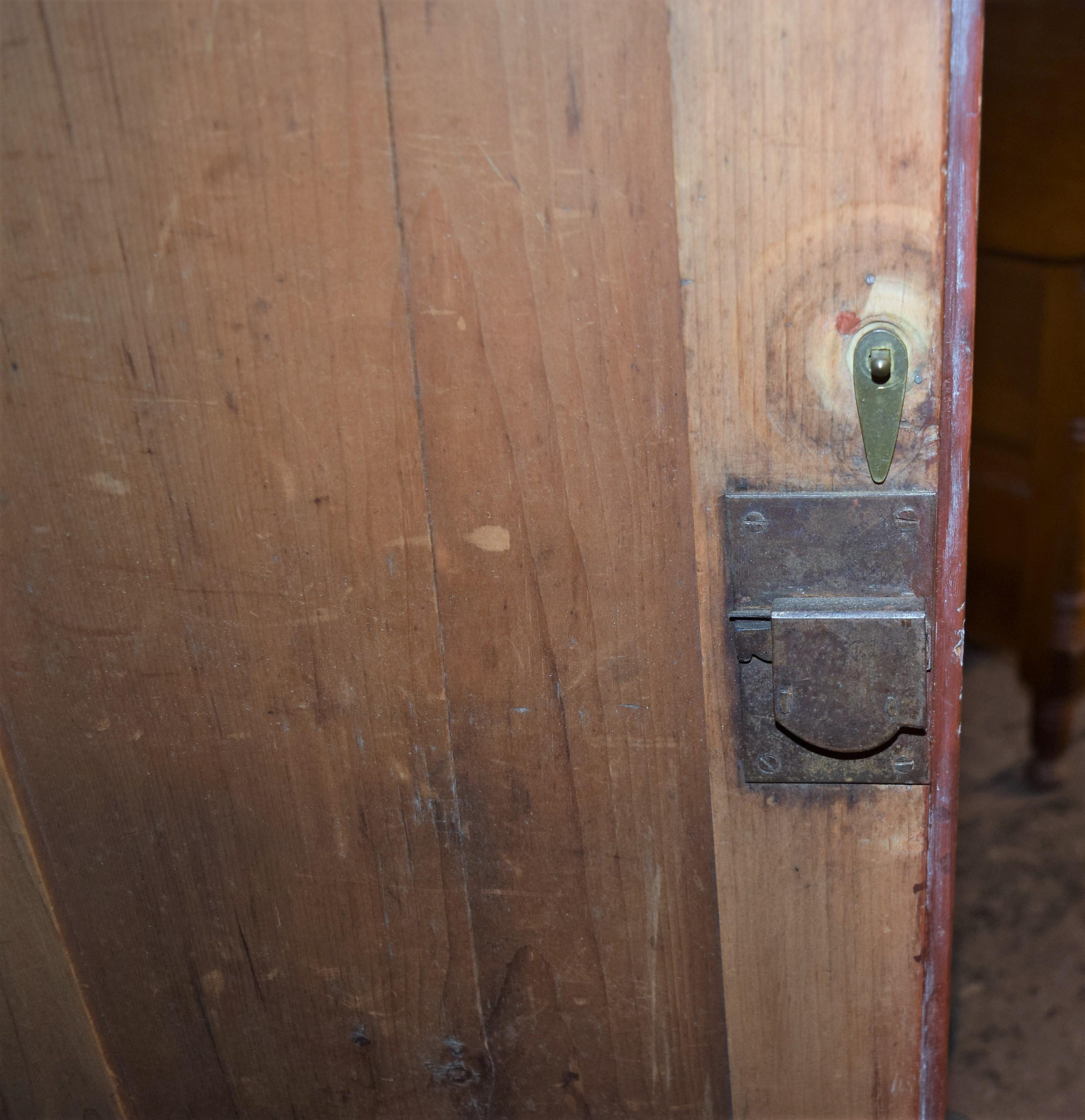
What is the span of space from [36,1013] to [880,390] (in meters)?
0.69

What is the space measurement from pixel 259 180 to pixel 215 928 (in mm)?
466

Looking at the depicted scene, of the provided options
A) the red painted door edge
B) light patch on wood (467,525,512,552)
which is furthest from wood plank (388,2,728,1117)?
the red painted door edge

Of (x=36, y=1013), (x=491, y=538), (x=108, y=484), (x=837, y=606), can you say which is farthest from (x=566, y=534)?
(x=36, y=1013)

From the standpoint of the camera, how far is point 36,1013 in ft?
2.40

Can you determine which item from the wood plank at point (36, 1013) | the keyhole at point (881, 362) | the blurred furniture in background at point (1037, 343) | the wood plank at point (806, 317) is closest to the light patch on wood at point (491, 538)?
the wood plank at point (806, 317)

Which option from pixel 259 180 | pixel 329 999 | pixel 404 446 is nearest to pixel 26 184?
pixel 259 180

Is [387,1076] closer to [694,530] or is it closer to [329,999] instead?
[329,999]

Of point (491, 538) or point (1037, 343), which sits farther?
point (1037, 343)

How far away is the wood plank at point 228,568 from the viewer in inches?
20.1

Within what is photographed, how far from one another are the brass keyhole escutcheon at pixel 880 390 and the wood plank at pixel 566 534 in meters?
0.09

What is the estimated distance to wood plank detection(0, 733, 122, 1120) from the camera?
68 cm

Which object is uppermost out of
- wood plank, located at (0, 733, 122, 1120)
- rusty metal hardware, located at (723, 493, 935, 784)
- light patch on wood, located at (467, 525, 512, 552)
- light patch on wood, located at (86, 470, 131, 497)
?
light patch on wood, located at (86, 470, 131, 497)

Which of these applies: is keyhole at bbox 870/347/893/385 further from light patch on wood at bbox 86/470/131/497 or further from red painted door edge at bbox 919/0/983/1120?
light patch on wood at bbox 86/470/131/497

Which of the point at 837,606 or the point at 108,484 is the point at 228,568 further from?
the point at 837,606
